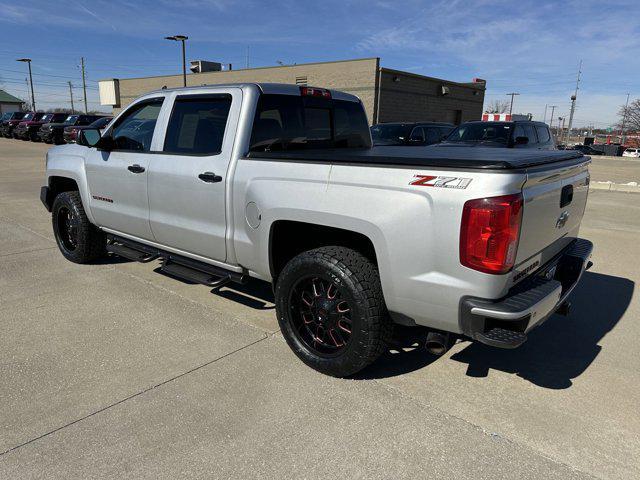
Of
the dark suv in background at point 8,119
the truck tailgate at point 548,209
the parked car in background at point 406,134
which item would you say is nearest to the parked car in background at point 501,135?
the parked car in background at point 406,134

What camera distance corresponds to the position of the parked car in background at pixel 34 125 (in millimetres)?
30453

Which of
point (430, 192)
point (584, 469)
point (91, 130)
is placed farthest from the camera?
point (91, 130)

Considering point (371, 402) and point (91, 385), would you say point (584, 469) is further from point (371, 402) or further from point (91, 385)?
point (91, 385)

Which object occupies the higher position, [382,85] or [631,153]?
[382,85]

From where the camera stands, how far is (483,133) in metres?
11.0

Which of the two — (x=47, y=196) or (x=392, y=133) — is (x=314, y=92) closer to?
(x=47, y=196)

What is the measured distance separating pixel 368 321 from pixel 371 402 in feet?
1.65

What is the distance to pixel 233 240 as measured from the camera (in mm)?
3602

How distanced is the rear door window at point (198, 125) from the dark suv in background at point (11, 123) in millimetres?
34504

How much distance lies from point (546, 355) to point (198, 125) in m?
3.25

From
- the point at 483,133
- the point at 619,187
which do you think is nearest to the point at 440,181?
the point at 483,133

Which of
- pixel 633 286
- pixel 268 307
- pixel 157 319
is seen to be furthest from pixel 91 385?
pixel 633 286

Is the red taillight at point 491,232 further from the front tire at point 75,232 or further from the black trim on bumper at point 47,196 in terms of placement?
the black trim on bumper at point 47,196

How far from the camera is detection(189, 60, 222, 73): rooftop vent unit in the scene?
127 ft
